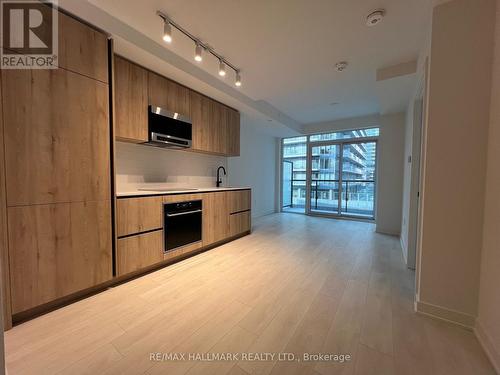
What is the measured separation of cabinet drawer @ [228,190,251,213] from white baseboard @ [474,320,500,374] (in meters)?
3.10

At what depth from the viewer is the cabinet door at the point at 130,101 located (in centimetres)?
234

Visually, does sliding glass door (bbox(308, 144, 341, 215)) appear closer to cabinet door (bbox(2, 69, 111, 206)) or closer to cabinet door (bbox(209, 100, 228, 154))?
cabinet door (bbox(209, 100, 228, 154))

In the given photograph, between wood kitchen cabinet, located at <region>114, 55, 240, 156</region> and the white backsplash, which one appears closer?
wood kitchen cabinet, located at <region>114, 55, 240, 156</region>

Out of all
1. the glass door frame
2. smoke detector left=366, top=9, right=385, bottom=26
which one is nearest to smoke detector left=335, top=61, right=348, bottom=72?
smoke detector left=366, top=9, right=385, bottom=26

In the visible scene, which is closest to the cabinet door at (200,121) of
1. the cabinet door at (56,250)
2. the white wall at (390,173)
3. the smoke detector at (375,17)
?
the cabinet door at (56,250)

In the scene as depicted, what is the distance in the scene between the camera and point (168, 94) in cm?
290

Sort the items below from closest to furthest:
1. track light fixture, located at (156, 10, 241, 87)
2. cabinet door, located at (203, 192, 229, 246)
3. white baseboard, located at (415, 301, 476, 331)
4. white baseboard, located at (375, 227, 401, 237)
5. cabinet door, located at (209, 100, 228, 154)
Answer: white baseboard, located at (415, 301, 476, 331), track light fixture, located at (156, 10, 241, 87), cabinet door, located at (203, 192, 229, 246), cabinet door, located at (209, 100, 228, 154), white baseboard, located at (375, 227, 401, 237)

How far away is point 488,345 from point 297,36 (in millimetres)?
2999

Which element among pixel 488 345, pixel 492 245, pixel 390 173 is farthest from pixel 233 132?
pixel 488 345

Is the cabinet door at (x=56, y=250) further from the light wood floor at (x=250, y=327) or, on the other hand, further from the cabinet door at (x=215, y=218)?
the cabinet door at (x=215, y=218)

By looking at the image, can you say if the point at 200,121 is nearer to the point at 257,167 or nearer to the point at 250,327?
the point at 257,167

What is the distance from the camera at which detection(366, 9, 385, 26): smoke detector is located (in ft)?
6.02

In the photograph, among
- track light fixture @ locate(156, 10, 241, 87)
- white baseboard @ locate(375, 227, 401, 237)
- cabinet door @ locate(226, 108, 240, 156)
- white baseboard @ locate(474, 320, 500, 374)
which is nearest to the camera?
white baseboard @ locate(474, 320, 500, 374)

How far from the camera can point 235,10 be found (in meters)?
1.88
